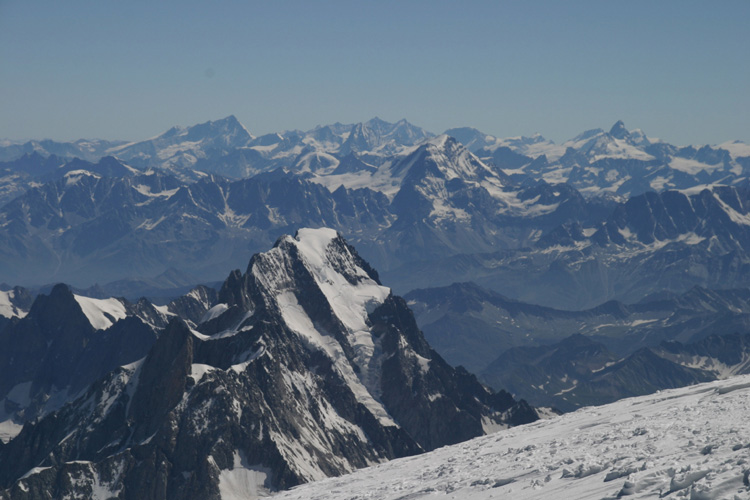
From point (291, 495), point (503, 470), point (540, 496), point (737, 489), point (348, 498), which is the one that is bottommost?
point (291, 495)

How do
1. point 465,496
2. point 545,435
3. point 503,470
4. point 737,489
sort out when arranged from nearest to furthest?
point 737,489, point 465,496, point 503,470, point 545,435

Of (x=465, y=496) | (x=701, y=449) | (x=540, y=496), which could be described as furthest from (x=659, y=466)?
(x=465, y=496)

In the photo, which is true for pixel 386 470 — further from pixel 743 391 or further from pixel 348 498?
pixel 743 391

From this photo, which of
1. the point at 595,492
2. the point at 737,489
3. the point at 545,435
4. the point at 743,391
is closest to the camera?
the point at 737,489

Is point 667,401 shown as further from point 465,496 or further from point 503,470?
point 465,496

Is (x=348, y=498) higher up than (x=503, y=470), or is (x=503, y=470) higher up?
(x=503, y=470)

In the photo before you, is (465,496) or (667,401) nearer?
(465,496)

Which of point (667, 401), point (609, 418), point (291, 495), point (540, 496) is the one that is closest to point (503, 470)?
point (540, 496)
